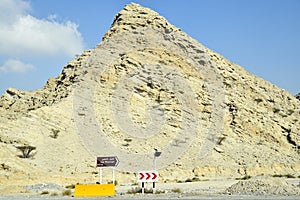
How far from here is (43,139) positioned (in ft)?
119

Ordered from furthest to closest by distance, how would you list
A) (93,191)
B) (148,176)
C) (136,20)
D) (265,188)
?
(136,20) → (265,188) → (148,176) → (93,191)

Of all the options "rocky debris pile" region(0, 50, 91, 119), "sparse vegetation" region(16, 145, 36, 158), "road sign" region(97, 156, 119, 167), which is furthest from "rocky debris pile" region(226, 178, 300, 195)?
"rocky debris pile" region(0, 50, 91, 119)

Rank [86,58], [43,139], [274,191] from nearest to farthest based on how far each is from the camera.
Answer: [274,191] → [43,139] → [86,58]

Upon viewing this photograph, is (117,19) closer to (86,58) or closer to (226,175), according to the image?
(86,58)

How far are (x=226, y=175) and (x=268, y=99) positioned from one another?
23943mm

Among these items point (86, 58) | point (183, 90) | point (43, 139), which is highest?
point (86, 58)

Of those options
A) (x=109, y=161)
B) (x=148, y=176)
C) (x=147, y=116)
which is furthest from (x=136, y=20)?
(x=148, y=176)

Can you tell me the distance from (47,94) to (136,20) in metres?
16.2

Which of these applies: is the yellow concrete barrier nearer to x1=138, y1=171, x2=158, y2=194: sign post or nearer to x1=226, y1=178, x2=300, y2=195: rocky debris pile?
x1=138, y1=171, x2=158, y2=194: sign post

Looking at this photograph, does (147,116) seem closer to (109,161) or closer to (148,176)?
(109,161)

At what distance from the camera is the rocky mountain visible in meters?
35.3

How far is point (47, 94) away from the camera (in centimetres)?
5219

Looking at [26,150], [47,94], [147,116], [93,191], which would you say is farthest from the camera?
[47,94]

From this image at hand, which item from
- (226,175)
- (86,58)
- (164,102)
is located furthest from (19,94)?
(226,175)
